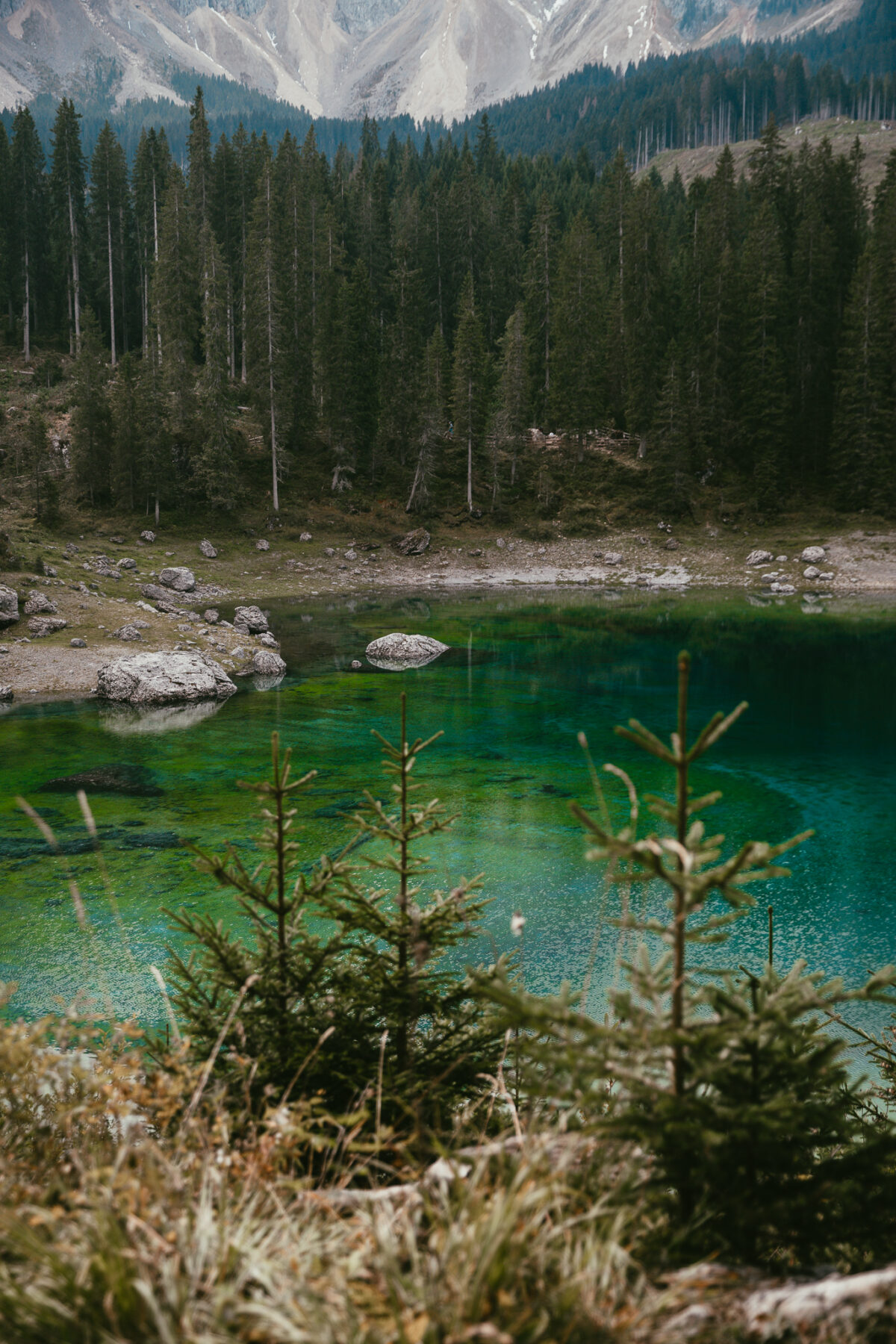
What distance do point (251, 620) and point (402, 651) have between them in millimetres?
6667

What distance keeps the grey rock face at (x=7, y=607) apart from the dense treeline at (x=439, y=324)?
71.5 ft

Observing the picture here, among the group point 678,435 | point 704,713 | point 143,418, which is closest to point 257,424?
point 143,418

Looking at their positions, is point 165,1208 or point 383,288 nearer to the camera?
point 165,1208

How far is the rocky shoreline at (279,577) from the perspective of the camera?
2338cm

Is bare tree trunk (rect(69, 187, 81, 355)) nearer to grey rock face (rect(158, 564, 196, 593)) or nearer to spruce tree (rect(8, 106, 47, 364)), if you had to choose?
spruce tree (rect(8, 106, 47, 364))

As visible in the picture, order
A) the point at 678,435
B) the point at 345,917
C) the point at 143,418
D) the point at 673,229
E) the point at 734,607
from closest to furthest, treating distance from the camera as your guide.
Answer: the point at 345,917
the point at 734,607
the point at 143,418
the point at 678,435
the point at 673,229

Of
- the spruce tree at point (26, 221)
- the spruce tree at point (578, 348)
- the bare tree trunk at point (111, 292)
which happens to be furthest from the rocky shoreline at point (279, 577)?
the spruce tree at point (26, 221)

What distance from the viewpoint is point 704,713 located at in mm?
19078

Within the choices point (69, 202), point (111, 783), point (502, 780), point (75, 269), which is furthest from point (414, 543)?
point (69, 202)

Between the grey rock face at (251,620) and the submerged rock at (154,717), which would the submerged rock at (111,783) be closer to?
the submerged rock at (154,717)

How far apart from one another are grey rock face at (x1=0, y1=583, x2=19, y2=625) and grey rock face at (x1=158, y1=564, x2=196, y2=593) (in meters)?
11.3

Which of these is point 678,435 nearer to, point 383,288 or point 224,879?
point 383,288

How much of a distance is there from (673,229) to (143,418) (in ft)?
186

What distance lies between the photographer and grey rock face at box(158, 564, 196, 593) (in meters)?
34.8
